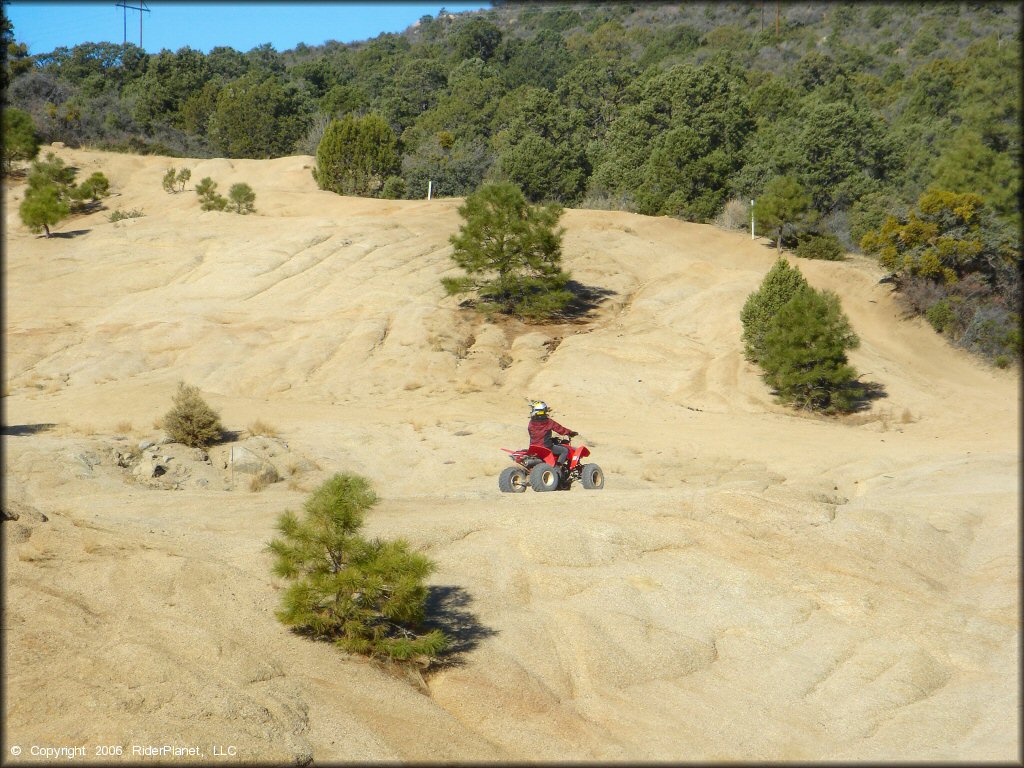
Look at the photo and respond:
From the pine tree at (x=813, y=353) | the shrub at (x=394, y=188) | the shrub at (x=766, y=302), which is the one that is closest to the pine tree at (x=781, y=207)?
the shrub at (x=766, y=302)

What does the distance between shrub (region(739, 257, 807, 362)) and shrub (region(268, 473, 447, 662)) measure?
16836 mm

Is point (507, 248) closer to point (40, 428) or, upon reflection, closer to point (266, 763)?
point (40, 428)

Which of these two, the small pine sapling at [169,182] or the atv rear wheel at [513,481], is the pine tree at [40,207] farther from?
the atv rear wheel at [513,481]

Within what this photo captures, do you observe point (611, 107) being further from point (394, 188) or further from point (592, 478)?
point (592, 478)

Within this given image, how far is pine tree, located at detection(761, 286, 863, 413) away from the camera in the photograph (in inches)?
839

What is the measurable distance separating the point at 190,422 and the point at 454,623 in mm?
10147

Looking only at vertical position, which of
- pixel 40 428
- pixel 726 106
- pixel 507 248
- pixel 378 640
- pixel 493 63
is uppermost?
pixel 493 63

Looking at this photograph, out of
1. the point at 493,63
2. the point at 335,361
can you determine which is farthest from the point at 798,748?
the point at 493,63

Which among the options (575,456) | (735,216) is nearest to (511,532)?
(575,456)

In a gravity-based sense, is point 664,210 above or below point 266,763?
above

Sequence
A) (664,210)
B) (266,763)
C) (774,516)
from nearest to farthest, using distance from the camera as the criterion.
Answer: (266,763) < (774,516) < (664,210)

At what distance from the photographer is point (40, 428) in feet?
58.3

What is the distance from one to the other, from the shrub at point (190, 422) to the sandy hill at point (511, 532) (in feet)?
1.65

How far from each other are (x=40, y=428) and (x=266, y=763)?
558 inches
